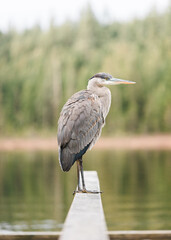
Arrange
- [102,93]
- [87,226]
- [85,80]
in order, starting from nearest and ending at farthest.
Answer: [87,226], [102,93], [85,80]

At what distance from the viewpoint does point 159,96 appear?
55125 mm

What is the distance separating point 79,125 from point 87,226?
1.77m

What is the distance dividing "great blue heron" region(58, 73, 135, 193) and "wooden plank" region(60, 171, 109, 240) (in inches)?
15.6

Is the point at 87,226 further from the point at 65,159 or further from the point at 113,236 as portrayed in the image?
the point at 65,159

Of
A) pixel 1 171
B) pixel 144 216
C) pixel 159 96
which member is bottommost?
pixel 1 171

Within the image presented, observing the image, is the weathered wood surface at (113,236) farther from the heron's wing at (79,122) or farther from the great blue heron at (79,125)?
the heron's wing at (79,122)

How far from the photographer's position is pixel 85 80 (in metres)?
54.4

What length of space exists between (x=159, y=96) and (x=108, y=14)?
37034 mm

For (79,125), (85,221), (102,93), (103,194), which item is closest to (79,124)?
(79,125)

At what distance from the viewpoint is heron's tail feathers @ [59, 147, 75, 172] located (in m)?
4.30

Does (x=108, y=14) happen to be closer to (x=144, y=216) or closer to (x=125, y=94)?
(x=125, y=94)

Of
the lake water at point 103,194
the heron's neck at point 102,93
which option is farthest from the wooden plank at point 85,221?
the lake water at point 103,194

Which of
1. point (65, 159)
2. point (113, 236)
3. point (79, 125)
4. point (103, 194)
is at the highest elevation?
point (79, 125)

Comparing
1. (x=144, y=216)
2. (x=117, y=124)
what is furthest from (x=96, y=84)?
(x=117, y=124)
